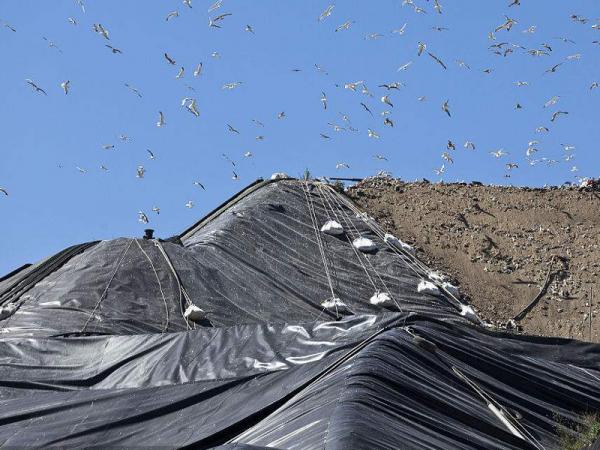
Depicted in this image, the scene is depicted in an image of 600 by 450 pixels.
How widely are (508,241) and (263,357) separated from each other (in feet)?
34.6

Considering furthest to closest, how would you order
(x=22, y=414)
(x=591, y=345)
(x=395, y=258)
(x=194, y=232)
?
1. (x=194, y=232)
2. (x=395, y=258)
3. (x=591, y=345)
4. (x=22, y=414)

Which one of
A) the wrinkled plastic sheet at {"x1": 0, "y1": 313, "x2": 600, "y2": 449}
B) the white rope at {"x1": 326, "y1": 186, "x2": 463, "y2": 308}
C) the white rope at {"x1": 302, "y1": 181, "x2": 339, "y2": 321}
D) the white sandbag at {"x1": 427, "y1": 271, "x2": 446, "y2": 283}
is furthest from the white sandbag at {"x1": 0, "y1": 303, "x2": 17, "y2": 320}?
the white sandbag at {"x1": 427, "y1": 271, "x2": 446, "y2": 283}

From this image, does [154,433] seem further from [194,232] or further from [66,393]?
[194,232]

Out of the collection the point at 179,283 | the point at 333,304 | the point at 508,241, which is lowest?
the point at 333,304

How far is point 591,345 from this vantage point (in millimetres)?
14086

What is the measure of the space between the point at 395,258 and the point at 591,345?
18.0 feet

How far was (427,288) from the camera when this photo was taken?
1809 cm

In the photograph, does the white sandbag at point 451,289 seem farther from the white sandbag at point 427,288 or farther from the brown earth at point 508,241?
the brown earth at point 508,241

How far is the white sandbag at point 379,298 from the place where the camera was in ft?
56.9

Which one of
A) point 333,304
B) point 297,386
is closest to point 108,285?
point 333,304

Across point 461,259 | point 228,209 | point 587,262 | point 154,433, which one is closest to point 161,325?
point 154,433

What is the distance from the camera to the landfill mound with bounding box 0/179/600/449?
34.9ft

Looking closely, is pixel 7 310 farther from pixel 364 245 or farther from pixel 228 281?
pixel 364 245

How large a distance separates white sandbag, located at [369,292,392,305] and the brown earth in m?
2.62
